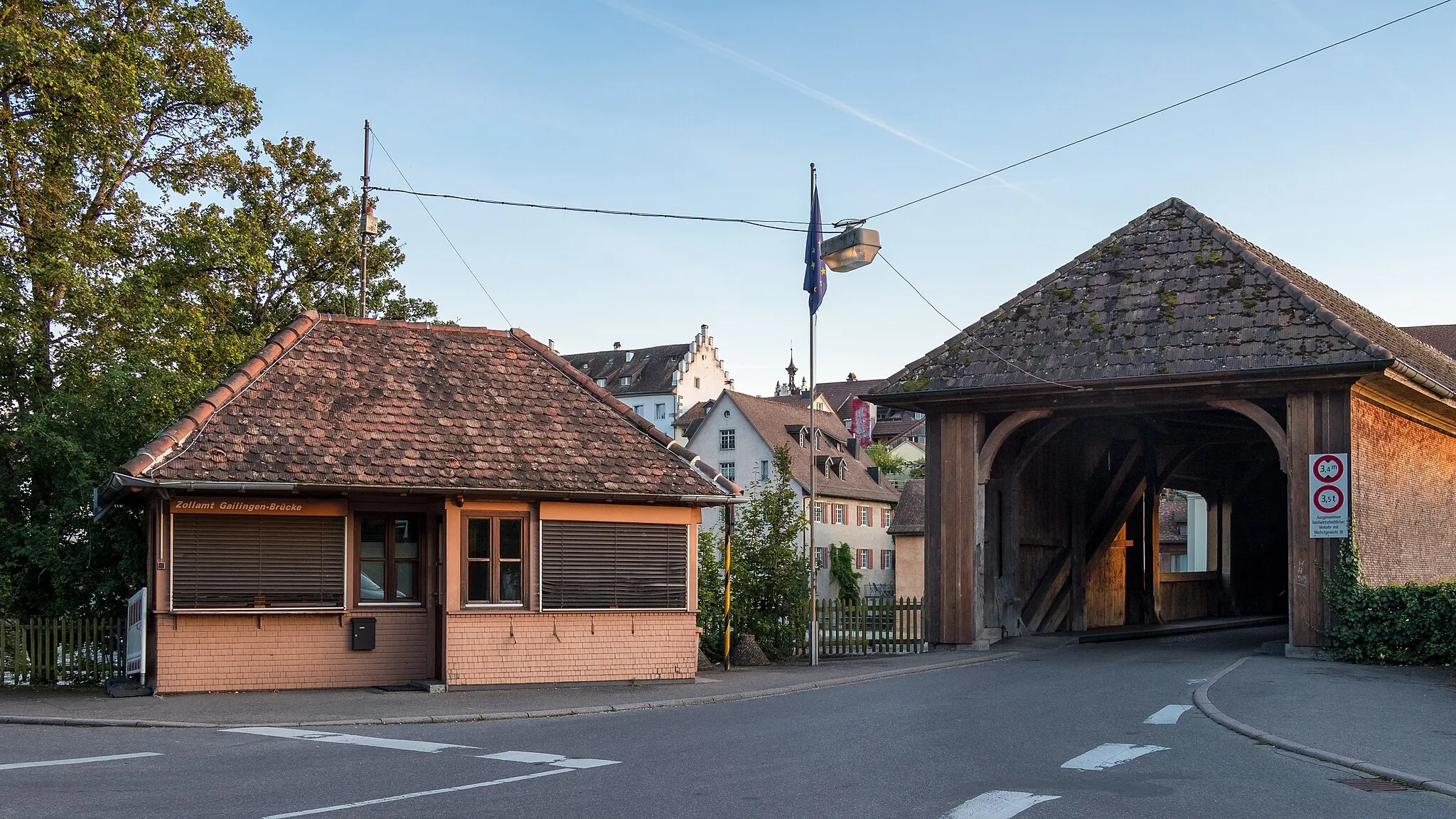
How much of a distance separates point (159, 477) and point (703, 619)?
9236 millimetres

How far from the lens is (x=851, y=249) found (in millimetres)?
21328

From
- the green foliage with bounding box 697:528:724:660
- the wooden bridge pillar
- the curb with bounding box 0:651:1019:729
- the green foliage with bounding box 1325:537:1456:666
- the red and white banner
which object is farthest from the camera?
the red and white banner

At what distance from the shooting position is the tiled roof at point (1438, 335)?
2146 inches

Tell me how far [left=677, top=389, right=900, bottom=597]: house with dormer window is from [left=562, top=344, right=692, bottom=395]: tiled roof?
83.5ft

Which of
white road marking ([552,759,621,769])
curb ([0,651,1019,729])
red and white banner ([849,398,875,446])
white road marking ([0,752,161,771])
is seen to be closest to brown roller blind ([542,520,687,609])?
curb ([0,651,1019,729])

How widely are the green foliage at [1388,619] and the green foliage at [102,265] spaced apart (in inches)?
724

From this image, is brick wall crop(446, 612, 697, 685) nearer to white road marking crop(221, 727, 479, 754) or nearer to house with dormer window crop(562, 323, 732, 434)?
white road marking crop(221, 727, 479, 754)

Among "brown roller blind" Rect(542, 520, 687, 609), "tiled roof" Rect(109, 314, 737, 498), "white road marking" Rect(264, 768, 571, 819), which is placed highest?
"tiled roof" Rect(109, 314, 737, 498)

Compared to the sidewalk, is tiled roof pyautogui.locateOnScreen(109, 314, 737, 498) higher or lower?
higher

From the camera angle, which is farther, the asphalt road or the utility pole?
the utility pole

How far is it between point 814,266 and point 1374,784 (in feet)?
48.6

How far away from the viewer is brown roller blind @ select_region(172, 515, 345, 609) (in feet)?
58.5

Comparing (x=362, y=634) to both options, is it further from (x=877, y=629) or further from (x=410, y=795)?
(x=877, y=629)

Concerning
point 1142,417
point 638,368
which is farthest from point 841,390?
point 1142,417
